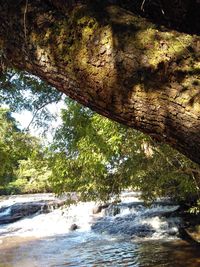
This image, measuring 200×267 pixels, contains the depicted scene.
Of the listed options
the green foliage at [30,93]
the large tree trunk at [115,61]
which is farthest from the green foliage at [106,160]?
the large tree trunk at [115,61]

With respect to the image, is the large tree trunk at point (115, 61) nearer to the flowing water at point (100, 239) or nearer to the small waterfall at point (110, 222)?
the flowing water at point (100, 239)

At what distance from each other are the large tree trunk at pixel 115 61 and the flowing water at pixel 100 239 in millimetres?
9948

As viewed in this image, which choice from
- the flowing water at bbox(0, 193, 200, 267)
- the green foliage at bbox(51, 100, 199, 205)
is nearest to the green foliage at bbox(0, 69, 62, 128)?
the green foliage at bbox(51, 100, 199, 205)

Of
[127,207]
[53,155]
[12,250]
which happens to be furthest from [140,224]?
[53,155]

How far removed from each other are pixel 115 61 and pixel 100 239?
46.3ft

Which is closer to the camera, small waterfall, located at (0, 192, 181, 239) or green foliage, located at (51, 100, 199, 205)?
green foliage, located at (51, 100, 199, 205)

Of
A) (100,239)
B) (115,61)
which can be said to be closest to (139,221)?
(100,239)

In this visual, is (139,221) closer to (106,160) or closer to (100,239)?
(100,239)

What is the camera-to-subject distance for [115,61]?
1964 mm

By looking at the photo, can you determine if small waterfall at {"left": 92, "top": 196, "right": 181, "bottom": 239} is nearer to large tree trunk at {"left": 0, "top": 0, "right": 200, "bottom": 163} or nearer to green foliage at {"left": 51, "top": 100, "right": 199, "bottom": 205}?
green foliage at {"left": 51, "top": 100, "right": 199, "bottom": 205}

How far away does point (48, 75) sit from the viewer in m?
2.22

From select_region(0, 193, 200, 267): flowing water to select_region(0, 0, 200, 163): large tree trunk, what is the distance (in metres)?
9.95

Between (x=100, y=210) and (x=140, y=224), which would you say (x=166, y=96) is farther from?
(x=100, y=210)

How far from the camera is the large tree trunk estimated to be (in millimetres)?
1817
